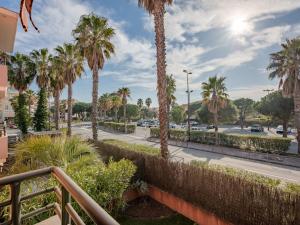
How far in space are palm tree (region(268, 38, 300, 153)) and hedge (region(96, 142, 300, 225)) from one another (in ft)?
59.3

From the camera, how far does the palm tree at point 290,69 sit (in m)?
23.2

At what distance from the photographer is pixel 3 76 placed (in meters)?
9.09

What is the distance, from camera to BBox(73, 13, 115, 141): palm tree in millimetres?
21812

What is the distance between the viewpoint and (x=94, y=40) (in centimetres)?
2194

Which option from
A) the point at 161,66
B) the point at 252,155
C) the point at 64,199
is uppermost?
the point at 161,66

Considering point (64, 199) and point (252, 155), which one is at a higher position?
point (64, 199)

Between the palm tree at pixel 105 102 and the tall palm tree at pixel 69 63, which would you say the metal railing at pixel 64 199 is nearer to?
the tall palm tree at pixel 69 63

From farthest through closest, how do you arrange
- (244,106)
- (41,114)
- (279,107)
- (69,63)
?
(244,106) → (279,107) → (41,114) → (69,63)

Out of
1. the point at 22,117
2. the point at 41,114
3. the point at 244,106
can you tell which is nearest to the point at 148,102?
the point at 244,106

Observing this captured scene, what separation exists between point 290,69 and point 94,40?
66.0ft

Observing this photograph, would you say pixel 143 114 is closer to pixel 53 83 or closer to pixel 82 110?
pixel 82 110

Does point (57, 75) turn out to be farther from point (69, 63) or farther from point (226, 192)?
point (226, 192)

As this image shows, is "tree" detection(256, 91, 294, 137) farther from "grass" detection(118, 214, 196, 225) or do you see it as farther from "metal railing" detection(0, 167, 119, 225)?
"metal railing" detection(0, 167, 119, 225)

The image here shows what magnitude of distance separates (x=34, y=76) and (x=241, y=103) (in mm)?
63144
